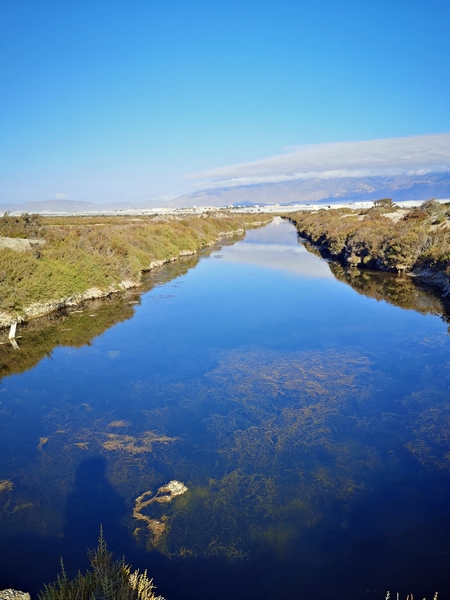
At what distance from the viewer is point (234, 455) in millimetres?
9547

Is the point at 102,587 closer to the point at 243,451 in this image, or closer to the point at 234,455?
the point at 234,455

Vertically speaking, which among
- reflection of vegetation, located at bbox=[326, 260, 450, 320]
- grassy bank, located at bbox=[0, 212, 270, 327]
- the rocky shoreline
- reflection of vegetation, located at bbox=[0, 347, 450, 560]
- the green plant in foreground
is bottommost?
reflection of vegetation, located at bbox=[0, 347, 450, 560]

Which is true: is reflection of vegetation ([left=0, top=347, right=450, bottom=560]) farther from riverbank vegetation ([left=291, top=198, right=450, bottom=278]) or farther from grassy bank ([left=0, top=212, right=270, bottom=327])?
riverbank vegetation ([left=291, top=198, right=450, bottom=278])

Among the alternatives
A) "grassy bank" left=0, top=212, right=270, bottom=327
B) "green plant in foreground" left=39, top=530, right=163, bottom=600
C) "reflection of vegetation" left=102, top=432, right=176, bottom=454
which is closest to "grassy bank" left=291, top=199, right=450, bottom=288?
"grassy bank" left=0, top=212, right=270, bottom=327

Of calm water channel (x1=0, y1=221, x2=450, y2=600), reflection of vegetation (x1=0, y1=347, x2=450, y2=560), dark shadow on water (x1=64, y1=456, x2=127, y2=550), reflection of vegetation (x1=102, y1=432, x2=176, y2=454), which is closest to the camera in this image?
calm water channel (x1=0, y1=221, x2=450, y2=600)

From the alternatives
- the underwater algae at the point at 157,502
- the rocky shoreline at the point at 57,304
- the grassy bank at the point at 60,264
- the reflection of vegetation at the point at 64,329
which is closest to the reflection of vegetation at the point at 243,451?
the underwater algae at the point at 157,502

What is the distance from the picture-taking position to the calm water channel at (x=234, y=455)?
6664mm

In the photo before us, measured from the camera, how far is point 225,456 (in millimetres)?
9523

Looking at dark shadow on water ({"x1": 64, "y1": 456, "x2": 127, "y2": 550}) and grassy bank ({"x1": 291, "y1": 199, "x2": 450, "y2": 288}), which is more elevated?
grassy bank ({"x1": 291, "y1": 199, "x2": 450, "y2": 288})

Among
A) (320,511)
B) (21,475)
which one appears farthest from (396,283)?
(21,475)

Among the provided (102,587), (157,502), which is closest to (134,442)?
(157,502)

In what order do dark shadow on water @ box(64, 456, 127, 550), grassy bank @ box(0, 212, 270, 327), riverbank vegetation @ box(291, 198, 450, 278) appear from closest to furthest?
1. dark shadow on water @ box(64, 456, 127, 550)
2. grassy bank @ box(0, 212, 270, 327)
3. riverbank vegetation @ box(291, 198, 450, 278)

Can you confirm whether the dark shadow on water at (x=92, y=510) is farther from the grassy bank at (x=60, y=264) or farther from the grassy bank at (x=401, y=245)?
the grassy bank at (x=401, y=245)

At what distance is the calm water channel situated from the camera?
666 centimetres
